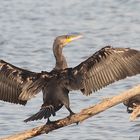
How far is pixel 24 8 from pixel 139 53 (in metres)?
11.7

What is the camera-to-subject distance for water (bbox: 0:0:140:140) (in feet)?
38.6

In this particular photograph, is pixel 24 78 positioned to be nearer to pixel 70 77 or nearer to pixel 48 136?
pixel 70 77

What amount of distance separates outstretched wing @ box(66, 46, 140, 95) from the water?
9.51 feet

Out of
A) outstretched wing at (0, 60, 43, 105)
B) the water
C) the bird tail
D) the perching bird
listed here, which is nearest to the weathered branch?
the bird tail

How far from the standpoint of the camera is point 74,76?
8.36 meters

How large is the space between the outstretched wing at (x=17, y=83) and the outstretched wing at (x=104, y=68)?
1.27 feet

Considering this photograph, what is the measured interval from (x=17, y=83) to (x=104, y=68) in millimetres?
918

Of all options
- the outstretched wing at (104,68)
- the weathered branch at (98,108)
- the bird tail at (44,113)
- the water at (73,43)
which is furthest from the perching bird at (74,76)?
the water at (73,43)

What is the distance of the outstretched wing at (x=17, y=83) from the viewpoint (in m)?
8.30


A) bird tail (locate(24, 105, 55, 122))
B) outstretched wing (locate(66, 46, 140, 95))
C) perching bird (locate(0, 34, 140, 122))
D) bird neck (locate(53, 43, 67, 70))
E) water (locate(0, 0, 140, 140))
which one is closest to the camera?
bird tail (locate(24, 105, 55, 122))

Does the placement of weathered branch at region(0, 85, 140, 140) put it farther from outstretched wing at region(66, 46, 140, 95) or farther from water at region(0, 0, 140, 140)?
water at region(0, 0, 140, 140)

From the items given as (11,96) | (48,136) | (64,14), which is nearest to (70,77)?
(11,96)

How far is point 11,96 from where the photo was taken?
8.61m

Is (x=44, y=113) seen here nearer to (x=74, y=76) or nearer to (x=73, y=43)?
(x=74, y=76)
